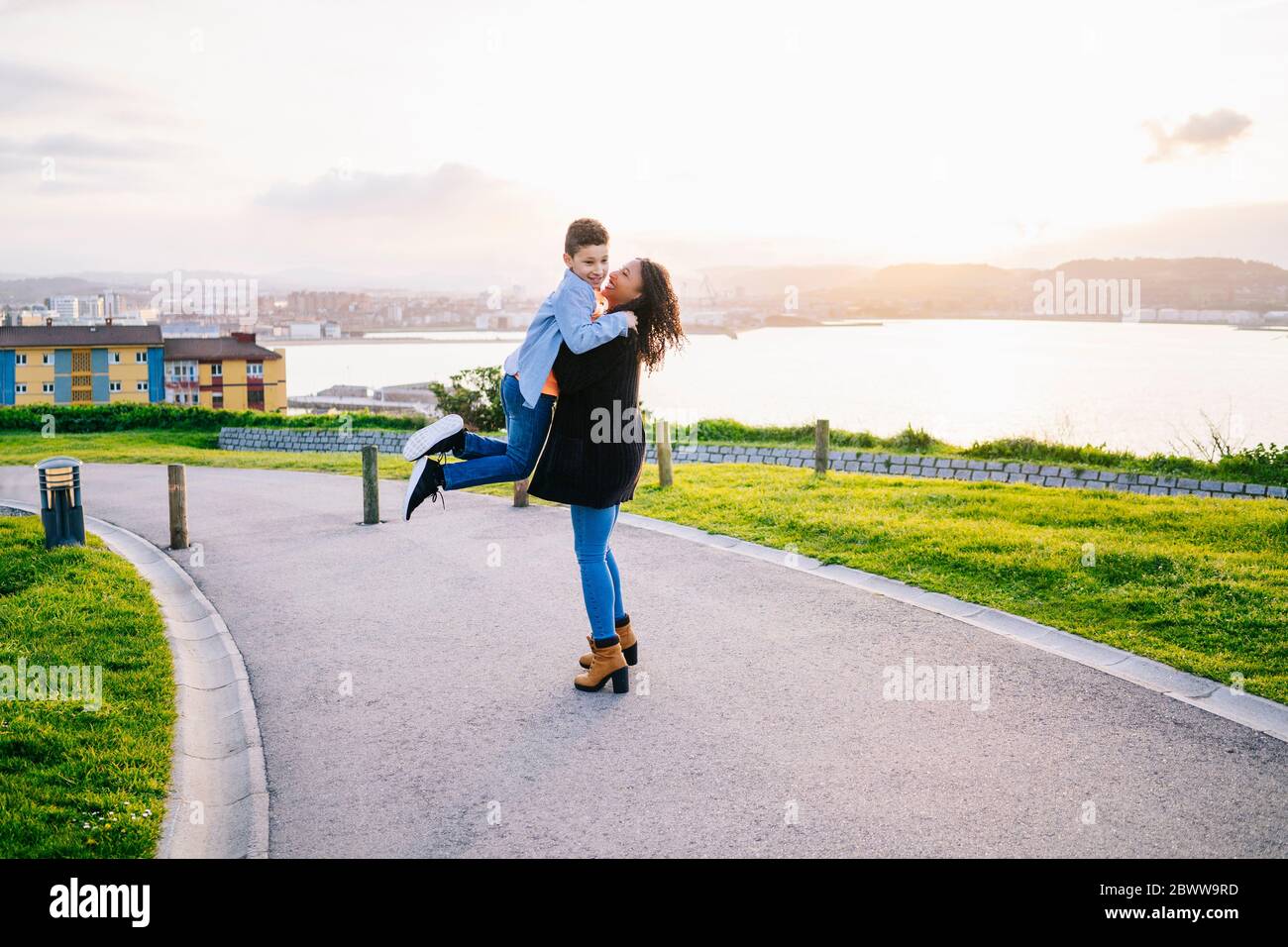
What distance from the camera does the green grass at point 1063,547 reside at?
20.1ft

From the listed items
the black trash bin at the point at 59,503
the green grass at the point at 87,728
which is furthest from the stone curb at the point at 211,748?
the black trash bin at the point at 59,503

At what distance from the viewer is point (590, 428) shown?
489 cm

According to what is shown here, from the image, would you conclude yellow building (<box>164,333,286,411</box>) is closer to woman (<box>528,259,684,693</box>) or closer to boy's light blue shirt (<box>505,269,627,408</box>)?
woman (<box>528,259,684,693</box>)

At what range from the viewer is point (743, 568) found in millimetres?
8414

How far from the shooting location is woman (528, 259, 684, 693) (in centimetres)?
485

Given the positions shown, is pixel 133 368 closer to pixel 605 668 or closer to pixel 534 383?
pixel 605 668

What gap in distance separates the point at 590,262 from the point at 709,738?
253 centimetres

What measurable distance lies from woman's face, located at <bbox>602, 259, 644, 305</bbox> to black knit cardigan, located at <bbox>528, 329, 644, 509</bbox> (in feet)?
0.79

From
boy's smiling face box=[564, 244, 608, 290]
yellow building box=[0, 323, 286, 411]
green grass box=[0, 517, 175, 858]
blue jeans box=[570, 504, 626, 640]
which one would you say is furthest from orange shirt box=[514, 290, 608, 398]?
yellow building box=[0, 323, 286, 411]

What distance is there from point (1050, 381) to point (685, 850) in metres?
40.5

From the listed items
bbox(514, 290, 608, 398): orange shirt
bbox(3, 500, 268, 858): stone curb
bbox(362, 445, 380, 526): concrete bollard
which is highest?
bbox(514, 290, 608, 398): orange shirt

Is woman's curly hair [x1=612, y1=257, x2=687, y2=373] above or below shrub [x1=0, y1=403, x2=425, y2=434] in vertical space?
above

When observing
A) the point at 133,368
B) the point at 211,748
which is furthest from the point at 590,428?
the point at 133,368
